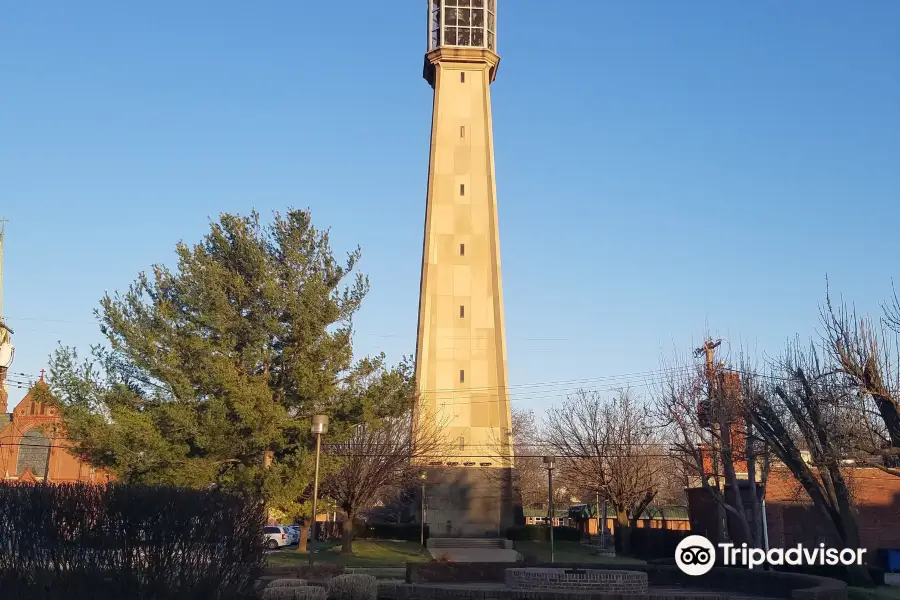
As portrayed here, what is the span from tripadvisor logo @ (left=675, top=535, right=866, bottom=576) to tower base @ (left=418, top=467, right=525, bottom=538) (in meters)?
17.0

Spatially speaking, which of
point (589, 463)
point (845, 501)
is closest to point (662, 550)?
point (589, 463)

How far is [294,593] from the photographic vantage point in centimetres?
1636

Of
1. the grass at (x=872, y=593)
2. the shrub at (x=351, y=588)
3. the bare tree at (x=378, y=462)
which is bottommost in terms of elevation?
the grass at (x=872, y=593)

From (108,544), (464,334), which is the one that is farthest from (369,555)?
(108,544)

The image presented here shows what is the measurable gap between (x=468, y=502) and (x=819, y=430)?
979 inches

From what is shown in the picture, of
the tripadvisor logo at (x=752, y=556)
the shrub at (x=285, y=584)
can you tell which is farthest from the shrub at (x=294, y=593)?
the tripadvisor logo at (x=752, y=556)

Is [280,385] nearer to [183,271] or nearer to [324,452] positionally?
[324,452]

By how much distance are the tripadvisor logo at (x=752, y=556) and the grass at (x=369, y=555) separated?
11366mm

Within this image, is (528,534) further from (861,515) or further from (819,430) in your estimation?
(819,430)

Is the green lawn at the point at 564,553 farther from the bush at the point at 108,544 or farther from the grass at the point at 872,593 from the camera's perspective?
the bush at the point at 108,544

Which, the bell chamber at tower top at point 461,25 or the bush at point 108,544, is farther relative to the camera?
the bell chamber at tower top at point 461,25

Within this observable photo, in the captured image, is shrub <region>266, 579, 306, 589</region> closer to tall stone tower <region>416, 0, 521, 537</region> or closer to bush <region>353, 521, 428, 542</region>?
tall stone tower <region>416, 0, 521, 537</region>

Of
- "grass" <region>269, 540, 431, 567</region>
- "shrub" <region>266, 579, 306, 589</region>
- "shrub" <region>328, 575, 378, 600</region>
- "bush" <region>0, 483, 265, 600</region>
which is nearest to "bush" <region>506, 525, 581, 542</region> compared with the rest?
"grass" <region>269, 540, 431, 567</region>

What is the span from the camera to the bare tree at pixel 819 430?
22.0 m
